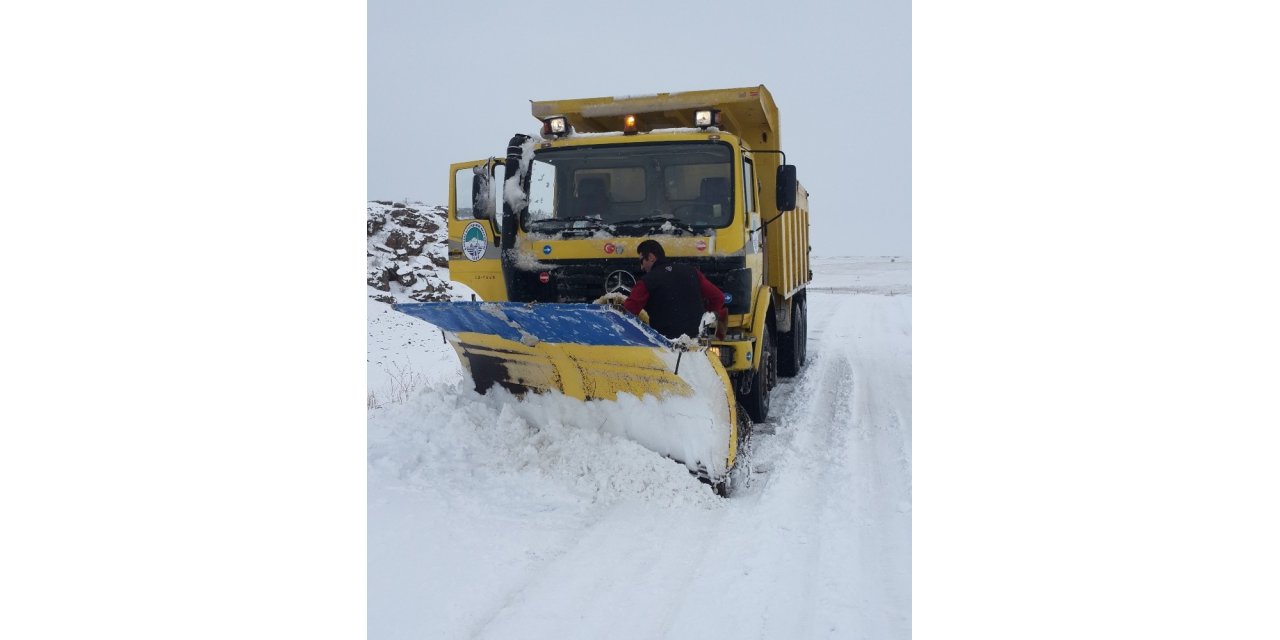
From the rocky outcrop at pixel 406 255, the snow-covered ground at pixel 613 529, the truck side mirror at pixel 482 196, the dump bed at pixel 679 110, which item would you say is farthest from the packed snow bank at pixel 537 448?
the rocky outcrop at pixel 406 255

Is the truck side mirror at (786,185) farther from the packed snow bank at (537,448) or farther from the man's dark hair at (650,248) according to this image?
the packed snow bank at (537,448)

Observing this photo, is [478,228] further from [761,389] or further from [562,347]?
[761,389]

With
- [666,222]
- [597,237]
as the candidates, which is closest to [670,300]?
[666,222]

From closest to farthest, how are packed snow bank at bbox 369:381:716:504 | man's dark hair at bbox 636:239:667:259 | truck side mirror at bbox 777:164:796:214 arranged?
packed snow bank at bbox 369:381:716:504 → man's dark hair at bbox 636:239:667:259 → truck side mirror at bbox 777:164:796:214

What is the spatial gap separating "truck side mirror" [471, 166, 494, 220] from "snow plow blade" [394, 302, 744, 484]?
1060 mm

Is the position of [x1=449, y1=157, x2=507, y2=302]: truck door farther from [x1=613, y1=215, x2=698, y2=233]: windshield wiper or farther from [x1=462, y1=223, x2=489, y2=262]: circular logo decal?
[x1=613, y1=215, x2=698, y2=233]: windshield wiper

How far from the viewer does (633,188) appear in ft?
19.5

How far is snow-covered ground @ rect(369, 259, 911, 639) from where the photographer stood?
321 centimetres

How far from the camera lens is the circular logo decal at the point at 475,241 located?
613cm

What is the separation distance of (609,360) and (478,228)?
6.16ft

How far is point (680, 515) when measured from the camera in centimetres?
431

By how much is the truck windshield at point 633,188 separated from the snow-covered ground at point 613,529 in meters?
1.37

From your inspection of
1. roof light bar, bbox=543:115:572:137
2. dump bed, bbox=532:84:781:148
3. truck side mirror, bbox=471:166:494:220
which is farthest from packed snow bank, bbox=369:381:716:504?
dump bed, bbox=532:84:781:148
